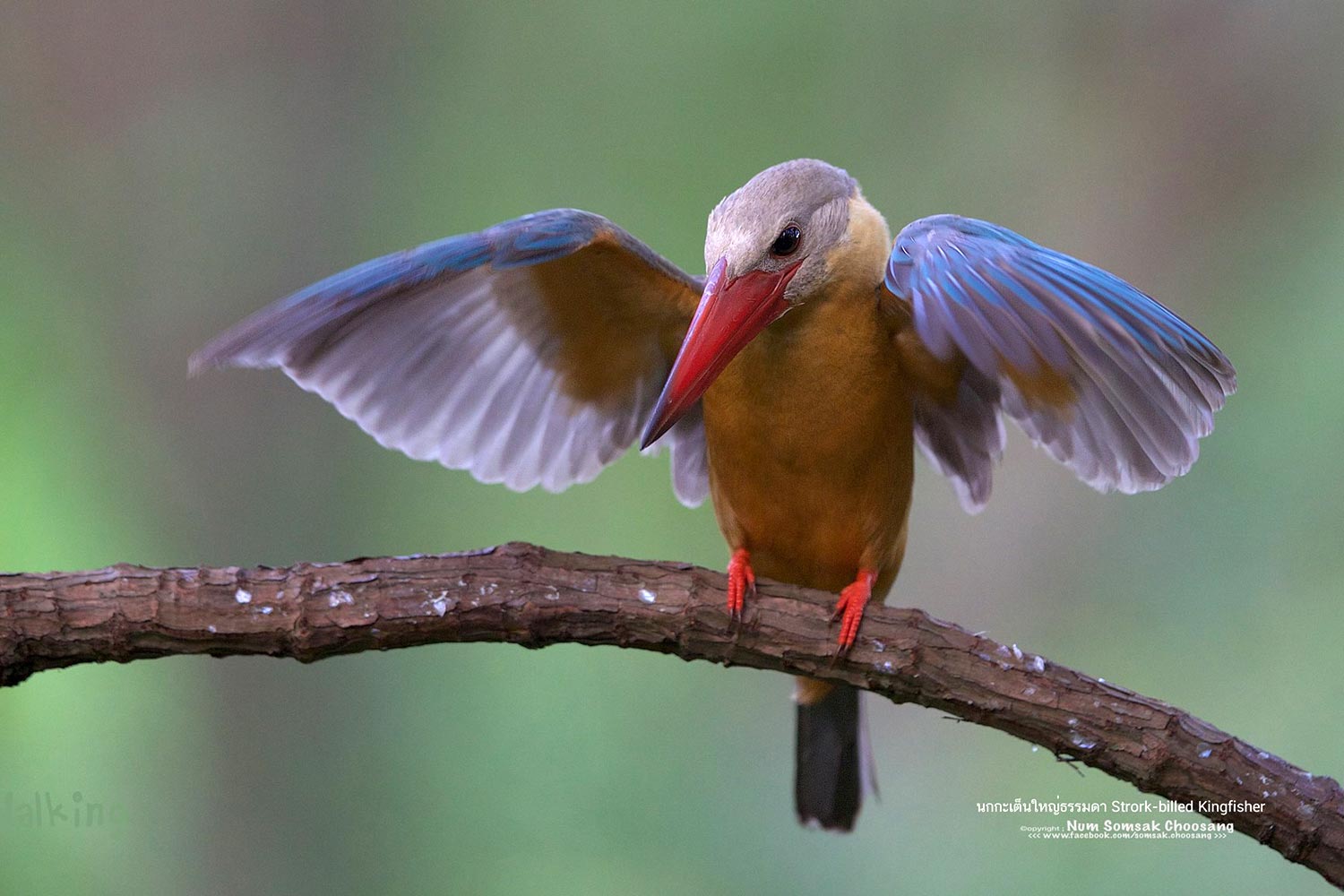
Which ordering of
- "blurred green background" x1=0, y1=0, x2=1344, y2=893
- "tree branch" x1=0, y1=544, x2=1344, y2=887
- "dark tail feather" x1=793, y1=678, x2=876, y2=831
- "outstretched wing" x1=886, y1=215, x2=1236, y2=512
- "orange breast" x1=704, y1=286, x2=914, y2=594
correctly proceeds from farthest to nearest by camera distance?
"blurred green background" x1=0, y1=0, x2=1344, y2=893 < "dark tail feather" x1=793, y1=678, x2=876, y2=831 < "orange breast" x1=704, y1=286, x2=914, y2=594 < "tree branch" x1=0, y1=544, x2=1344, y2=887 < "outstretched wing" x1=886, y1=215, x2=1236, y2=512

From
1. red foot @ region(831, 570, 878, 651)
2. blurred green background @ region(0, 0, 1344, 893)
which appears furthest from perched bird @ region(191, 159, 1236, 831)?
blurred green background @ region(0, 0, 1344, 893)

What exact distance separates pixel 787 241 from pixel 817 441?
32 centimetres

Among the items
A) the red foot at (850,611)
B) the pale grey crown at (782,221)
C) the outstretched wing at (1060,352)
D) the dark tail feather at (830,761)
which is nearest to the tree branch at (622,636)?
the red foot at (850,611)

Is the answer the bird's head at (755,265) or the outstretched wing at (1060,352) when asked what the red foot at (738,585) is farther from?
the outstretched wing at (1060,352)

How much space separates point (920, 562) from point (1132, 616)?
0.55 m

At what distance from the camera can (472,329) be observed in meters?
2.10

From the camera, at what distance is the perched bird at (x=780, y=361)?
1.54m

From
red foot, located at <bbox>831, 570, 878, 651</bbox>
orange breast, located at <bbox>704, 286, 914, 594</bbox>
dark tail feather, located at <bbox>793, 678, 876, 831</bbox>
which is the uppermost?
orange breast, located at <bbox>704, 286, 914, 594</bbox>

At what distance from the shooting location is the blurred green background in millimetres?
2779

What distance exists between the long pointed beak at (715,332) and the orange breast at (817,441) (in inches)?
4.9

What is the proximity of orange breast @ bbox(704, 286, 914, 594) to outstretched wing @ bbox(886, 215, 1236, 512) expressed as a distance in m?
0.11

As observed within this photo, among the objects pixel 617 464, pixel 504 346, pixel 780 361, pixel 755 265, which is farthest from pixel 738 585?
pixel 617 464

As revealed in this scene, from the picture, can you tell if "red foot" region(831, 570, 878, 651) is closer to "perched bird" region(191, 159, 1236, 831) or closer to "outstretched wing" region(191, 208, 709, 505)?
"perched bird" region(191, 159, 1236, 831)

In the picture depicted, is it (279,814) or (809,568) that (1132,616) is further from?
(279,814)
